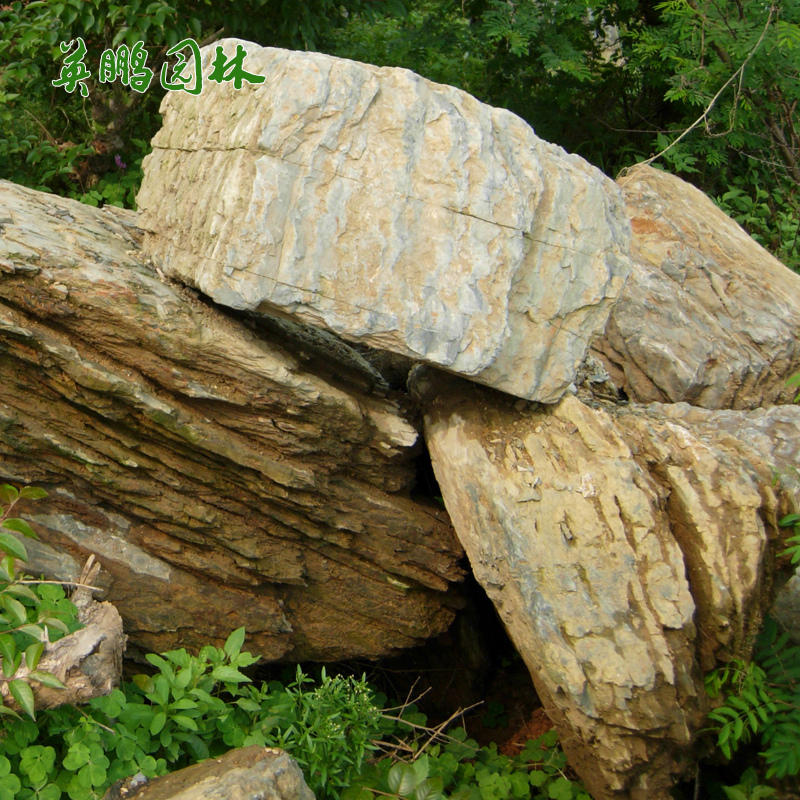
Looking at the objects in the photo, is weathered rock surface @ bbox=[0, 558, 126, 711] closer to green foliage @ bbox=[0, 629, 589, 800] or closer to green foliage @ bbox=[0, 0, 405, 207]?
green foliage @ bbox=[0, 629, 589, 800]

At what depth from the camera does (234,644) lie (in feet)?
10.2

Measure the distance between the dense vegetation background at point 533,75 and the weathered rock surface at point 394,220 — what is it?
2047 mm

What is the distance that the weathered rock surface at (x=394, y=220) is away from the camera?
2918mm

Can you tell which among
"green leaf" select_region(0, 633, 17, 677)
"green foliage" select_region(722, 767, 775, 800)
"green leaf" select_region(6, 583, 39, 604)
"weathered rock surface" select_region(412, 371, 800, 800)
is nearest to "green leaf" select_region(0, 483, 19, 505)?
"green leaf" select_region(6, 583, 39, 604)

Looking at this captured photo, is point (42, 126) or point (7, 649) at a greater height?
point (42, 126)

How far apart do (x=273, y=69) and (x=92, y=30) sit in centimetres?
250

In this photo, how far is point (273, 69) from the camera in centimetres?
304

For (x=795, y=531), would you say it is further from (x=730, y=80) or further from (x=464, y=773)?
(x=730, y=80)

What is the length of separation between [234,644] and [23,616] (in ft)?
2.73

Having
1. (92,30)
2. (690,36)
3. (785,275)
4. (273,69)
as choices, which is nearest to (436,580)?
(273,69)

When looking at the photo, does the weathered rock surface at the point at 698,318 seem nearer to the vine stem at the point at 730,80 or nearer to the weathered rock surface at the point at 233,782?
the vine stem at the point at 730,80

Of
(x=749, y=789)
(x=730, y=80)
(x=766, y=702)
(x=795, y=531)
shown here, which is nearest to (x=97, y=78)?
(x=730, y=80)

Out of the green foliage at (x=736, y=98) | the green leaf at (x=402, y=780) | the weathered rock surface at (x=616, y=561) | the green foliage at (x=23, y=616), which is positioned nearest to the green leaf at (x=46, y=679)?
the green foliage at (x=23, y=616)

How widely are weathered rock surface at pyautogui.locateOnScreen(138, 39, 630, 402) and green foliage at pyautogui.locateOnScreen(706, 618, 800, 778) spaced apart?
4.64 feet
